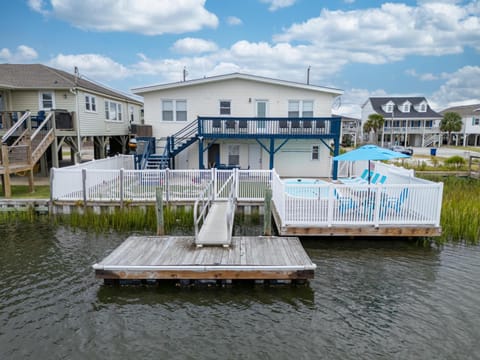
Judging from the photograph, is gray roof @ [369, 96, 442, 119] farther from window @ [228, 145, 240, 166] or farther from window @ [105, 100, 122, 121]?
window @ [105, 100, 122, 121]

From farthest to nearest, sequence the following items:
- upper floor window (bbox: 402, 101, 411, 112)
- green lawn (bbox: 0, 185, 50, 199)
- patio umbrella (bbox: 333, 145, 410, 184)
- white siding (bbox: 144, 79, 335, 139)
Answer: upper floor window (bbox: 402, 101, 411, 112), white siding (bbox: 144, 79, 335, 139), green lawn (bbox: 0, 185, 50, 199), patio umbrella (bbox: 333, 145, 410, 184)

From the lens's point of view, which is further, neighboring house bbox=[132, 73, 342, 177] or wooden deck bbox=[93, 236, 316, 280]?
neighboring house bbox=[132, 73, 342, 177]

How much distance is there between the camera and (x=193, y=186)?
1245 cm

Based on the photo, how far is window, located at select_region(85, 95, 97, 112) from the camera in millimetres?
18866

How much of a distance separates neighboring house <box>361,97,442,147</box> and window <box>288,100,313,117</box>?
36.8m

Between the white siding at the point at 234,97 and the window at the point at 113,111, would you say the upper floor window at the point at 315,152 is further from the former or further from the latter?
the window at the point at 113,111

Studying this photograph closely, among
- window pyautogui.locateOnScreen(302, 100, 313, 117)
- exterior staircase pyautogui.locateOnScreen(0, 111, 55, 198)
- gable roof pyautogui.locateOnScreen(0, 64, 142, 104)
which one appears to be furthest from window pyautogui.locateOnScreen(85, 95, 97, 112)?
window pyautogui.locateOnScreen(302, 100, 313, 117)

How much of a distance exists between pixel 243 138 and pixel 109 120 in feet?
32.2

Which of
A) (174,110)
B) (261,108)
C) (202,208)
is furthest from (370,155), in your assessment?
(174,110)

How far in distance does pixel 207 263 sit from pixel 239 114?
13.1 metres

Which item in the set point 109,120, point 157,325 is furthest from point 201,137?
point 157,325

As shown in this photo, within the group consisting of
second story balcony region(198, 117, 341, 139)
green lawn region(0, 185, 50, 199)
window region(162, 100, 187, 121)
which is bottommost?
green lawn region(0, 185, 50, 199)

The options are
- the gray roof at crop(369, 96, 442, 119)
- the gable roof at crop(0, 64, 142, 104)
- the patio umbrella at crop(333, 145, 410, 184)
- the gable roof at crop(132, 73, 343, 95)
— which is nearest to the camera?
the patio umbrella at crop(333, 145, 410, 184)

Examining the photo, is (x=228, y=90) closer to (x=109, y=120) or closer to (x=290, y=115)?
(x=290, y=115)
